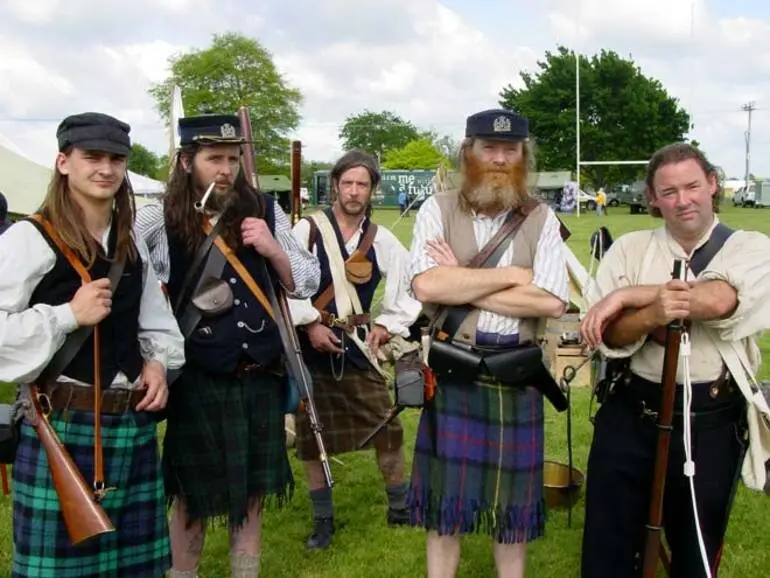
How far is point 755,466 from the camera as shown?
2.65 metres

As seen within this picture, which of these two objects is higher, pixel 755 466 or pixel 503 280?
pixel 503 280

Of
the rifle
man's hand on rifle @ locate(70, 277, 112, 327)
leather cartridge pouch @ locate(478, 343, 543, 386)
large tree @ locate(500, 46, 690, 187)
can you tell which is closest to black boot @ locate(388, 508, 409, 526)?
the rifle

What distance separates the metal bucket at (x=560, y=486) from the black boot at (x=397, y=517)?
2.53 ft

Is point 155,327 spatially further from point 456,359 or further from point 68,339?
point 456,359

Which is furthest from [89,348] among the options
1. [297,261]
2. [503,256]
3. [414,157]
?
[414,157]

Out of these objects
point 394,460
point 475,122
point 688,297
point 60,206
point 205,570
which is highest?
point 475,122

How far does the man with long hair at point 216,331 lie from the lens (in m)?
3.04

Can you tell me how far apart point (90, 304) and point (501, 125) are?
158 centimetres

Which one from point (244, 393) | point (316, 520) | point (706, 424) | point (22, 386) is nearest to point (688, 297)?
point (706, 424)

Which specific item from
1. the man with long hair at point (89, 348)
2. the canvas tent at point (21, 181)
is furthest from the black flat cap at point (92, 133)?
the canvas tent at point (21, 181)

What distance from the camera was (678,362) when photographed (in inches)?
102

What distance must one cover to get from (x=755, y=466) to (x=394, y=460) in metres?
2.14

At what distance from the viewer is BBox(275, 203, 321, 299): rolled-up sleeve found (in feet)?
10.8

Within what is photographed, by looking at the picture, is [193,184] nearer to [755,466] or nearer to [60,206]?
[60,206]
